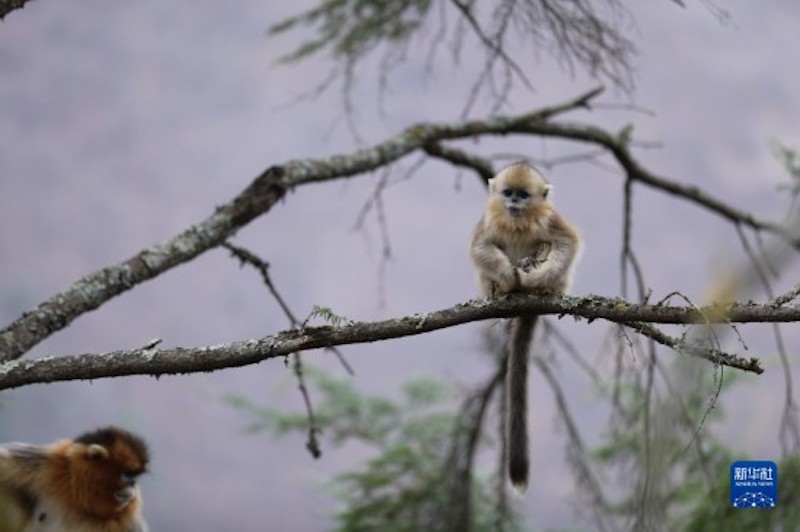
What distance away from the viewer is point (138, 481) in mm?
3982

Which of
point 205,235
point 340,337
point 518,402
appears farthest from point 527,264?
point 205,235

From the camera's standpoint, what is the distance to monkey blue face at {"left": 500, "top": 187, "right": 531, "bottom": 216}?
123 inches

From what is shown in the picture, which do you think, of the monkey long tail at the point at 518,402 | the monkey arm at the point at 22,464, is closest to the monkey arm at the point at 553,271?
the monkey long tail at the point at 518,402

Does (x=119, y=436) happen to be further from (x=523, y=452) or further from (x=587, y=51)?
(x=587, y=51)

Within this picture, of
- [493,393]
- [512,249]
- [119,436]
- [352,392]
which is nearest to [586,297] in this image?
[512,249]

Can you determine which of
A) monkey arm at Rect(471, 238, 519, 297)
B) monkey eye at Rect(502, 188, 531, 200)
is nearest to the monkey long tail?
monkey arm at Rect(471, 238, 519, 297)

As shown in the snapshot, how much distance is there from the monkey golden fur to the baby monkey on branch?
1.50 m

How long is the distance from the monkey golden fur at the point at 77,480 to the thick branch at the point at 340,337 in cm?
104

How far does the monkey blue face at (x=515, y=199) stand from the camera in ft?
10.3

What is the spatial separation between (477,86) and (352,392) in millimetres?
6578

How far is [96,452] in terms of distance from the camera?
3.81m

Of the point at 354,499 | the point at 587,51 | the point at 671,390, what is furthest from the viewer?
the point at 354,499

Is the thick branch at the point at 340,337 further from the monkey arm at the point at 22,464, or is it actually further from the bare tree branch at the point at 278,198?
the monkey arm at the point at 22,464

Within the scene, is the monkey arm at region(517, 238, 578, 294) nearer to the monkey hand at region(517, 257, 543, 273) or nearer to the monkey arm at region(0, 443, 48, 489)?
the monkey hand at region(517, 257, 543, 273)
